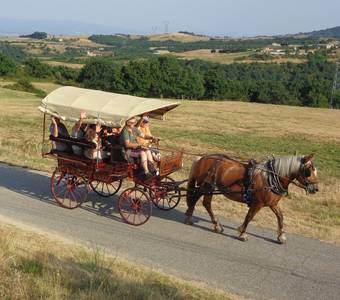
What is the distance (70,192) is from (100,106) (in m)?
2.30

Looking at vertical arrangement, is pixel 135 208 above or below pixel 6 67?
above

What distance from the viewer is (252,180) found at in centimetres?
1091

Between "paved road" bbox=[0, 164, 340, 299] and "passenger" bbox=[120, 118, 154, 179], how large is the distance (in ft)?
4.03

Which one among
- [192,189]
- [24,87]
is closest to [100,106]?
[192,189]

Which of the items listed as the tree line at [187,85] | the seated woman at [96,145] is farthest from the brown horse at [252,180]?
the tree line at [187,85]

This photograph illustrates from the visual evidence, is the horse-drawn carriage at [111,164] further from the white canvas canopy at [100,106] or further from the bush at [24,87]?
the bush at [24,87]

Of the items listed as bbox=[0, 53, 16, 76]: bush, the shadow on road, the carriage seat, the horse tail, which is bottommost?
bbox=[0, 53, 16, 76]: bush

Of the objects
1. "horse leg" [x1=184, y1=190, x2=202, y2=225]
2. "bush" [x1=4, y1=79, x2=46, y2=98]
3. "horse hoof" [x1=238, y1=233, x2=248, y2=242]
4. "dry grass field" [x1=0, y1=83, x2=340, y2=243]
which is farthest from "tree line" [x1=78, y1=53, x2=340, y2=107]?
"horse hoof" [x1=238, y1=233, x2=248, y2=242]

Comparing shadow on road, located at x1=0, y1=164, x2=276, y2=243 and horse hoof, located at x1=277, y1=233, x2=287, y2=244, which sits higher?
horse hoof, located at x1=277, y1=233, x2=287, y2=244

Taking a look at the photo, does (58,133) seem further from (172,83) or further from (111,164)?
(172,83)

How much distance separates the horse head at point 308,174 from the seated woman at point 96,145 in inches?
176

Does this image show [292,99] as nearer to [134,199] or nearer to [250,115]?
[250,115]

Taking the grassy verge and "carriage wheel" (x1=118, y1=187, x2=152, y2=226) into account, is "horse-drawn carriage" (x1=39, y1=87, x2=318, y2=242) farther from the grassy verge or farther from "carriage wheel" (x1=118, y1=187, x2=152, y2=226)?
the grassy verge

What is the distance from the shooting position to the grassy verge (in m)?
6.47
